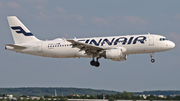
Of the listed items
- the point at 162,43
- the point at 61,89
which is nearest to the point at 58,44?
the point at 162,43

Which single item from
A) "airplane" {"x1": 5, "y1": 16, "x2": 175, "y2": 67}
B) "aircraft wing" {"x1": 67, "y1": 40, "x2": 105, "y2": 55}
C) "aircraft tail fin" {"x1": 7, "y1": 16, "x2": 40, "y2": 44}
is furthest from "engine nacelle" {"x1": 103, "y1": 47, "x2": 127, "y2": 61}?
"aircraft tail fin" {"x1": 7, "y1": 16, "x2": 40, "y2": 44}

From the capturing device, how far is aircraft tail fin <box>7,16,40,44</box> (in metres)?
55.5

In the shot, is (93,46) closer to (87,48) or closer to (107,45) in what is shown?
(87,48)

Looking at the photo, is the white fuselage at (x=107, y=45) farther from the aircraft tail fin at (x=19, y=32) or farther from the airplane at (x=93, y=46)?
the aircraft tail fin at (x=19, y=32)

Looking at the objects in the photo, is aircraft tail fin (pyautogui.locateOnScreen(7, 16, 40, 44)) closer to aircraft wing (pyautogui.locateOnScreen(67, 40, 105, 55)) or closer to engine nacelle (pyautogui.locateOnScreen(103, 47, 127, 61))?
aircraft wing (pyautogui.locateOnScreen(67, 40, 105, 55))

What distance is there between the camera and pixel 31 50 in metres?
53.1

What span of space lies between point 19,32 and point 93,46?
627 inches

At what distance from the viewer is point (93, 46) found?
48188mm

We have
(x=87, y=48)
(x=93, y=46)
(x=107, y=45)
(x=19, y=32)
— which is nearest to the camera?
(x=93, y=46)

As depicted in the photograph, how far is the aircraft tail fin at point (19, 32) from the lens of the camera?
182ft

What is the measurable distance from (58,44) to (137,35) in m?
13.5

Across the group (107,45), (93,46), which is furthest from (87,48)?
(107,45)

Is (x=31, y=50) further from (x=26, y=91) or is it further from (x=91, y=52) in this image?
(x=26, y=91)

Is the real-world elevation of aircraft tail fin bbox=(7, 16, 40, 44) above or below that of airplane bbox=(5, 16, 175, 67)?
above
